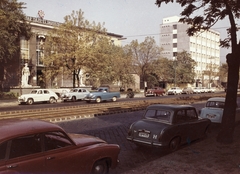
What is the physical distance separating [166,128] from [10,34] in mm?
35615

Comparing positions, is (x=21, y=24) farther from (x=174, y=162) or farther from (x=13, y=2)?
(x=174, y=162)

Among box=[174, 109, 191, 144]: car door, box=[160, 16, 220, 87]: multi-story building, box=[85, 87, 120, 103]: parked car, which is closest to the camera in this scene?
box=[174, 109, 191, 144]: car door

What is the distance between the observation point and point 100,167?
5770 mm

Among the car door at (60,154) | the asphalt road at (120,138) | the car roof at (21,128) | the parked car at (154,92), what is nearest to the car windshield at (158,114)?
the asphalt road at (120,138)

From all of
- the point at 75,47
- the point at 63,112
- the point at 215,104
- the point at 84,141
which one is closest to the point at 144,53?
the point at 75,47

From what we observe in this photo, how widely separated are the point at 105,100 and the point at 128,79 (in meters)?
23.8

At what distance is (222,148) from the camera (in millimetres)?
8680

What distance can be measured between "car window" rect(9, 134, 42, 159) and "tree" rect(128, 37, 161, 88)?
4801cm

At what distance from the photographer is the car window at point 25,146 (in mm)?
4215

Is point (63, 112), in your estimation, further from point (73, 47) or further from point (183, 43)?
point (183, 43)

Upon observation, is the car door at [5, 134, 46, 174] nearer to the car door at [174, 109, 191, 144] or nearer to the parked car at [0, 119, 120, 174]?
the parked car at [0, 119, 120, 174]

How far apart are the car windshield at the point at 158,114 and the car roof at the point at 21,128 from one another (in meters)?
4.75

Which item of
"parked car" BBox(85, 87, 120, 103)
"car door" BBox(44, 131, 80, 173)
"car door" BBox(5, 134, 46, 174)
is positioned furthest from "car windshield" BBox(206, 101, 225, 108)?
"parked car" BBox(85, 87, 120, 103)

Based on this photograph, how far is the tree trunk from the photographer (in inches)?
373
